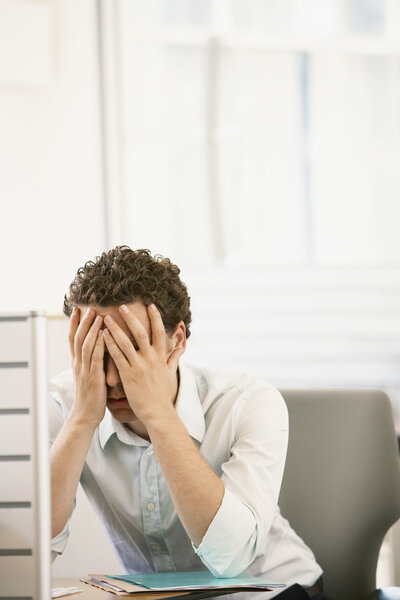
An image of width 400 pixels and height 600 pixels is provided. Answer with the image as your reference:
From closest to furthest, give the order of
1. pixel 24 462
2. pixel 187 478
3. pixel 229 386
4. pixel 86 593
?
pixel 24 462, pixel 86 593, pixel 187 478, pixel 229 386

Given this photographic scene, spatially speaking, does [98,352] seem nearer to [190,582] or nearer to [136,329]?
[136,329]

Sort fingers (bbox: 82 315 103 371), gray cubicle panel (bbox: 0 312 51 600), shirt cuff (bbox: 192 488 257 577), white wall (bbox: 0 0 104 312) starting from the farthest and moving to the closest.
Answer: white wall (bbox: 0 0 104 312) < fingers (bbox: 82 315 103 371) < shirt cuff (bbox: 192 488 257 577) < gray cubicle panel (bbox: 0 312 51 600)

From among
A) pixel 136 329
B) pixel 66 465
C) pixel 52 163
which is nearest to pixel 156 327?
pixel 136 329

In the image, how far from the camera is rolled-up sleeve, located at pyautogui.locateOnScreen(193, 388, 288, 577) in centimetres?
113

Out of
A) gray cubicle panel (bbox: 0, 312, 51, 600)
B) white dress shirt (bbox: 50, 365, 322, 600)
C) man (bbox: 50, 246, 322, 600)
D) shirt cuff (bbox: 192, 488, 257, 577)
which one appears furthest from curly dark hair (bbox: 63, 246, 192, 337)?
gray cubicle panel (bbox: 0, 312, 51, 600)

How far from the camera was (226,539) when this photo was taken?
1.13 meters

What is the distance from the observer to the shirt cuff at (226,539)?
113cm

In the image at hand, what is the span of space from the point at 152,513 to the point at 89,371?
0.88 ft

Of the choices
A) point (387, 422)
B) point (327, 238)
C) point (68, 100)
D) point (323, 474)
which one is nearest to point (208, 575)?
point (323, 474)

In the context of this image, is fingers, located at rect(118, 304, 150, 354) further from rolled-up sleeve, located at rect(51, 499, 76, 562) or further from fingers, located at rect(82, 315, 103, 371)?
rolled-up sleeve, located at rect(51, 499, 76, 562)

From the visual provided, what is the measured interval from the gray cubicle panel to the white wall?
187 centimetres

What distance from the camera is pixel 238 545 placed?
1.14 metres

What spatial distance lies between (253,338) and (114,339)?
57.1 inches

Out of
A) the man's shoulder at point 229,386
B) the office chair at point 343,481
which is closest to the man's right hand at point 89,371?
the man's shoulder at point 229,386
